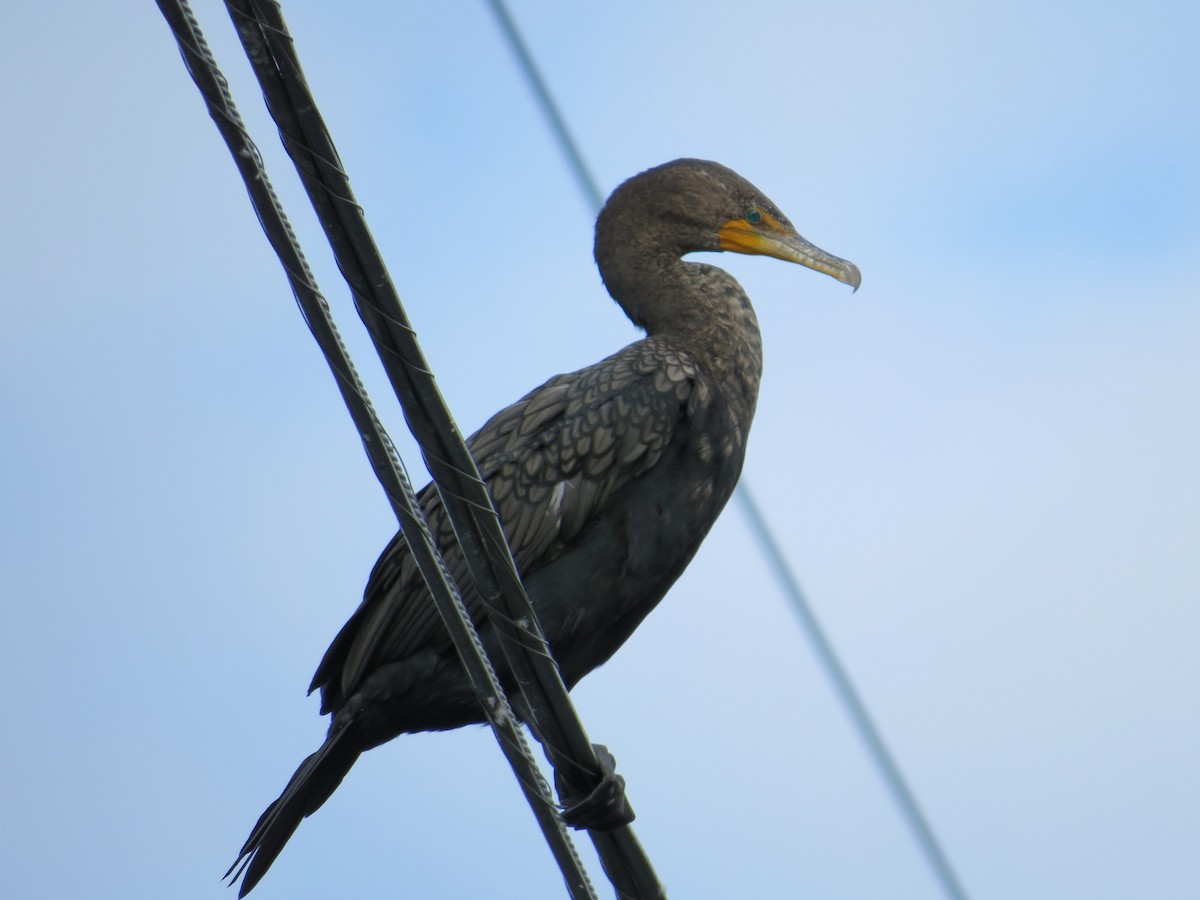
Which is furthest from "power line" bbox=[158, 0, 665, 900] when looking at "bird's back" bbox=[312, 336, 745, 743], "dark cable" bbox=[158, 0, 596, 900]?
"bird's back" bbox=[312, 336, 745, 743]

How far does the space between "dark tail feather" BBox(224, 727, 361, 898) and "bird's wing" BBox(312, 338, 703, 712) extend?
14cm

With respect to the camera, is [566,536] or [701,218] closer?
[566,536]

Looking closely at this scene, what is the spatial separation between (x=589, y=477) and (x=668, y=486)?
0.22 meters

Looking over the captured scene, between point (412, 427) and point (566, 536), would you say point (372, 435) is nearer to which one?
point (412, 427)

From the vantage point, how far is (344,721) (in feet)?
13.3

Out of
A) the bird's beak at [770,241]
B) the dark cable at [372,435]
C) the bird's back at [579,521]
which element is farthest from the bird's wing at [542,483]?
the dark cable at [372,435]

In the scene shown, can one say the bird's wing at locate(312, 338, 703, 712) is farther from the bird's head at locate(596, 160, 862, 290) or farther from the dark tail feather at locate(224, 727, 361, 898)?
the bird's head at locate(596, 160, 862, 290)

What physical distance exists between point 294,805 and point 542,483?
38.8 inches

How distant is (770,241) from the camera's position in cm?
515

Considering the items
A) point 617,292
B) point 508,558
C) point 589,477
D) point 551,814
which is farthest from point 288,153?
point 617,292

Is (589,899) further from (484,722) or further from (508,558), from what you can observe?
(484,722)

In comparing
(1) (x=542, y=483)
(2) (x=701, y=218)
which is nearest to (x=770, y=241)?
(2) (x=701, y=218)

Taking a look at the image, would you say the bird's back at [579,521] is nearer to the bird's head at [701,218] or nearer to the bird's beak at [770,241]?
the bird's head at [701,218]

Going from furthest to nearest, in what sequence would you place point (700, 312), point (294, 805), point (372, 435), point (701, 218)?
point (701, 218) → point (700, 312) → point (294, 805) → point (372, 435)
